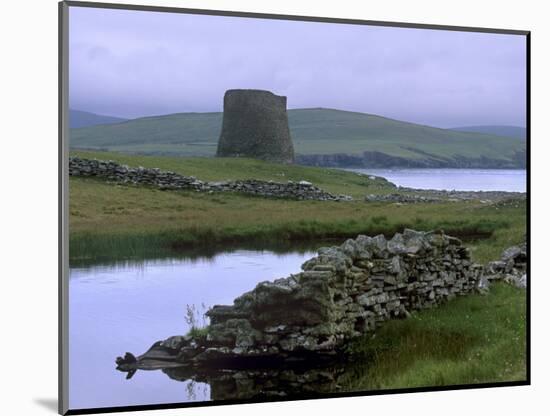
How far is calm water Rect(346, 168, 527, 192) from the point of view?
1461 cm

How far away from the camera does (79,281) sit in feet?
41.9

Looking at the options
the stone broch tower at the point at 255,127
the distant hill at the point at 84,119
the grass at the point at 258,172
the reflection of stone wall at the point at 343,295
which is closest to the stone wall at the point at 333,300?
the reflection of stone wall at the point at 343,295

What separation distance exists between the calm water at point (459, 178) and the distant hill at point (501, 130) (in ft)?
1.55

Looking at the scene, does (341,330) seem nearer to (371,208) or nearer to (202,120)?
(371,208)

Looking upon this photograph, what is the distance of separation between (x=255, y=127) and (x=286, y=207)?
3.42 ft

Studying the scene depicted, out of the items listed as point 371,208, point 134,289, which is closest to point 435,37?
point 371,208

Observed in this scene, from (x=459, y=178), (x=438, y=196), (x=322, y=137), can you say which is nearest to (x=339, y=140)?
(x=322, y=137)

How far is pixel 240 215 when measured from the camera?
13641 mm

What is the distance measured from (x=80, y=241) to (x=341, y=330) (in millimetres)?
3385

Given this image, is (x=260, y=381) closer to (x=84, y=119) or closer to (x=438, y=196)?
(x=438, y=196)

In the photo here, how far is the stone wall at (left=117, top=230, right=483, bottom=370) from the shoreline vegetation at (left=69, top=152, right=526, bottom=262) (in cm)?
24

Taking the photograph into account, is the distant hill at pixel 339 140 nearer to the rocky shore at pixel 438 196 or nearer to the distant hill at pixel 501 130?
the distant hill at pixel 501 130

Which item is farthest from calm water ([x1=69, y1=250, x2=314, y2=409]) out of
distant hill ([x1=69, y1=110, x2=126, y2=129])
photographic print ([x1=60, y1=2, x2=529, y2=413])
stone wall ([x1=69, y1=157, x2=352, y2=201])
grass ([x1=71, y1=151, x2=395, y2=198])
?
distant hill ([x1=69, y1=110, x2=126, y2=129])

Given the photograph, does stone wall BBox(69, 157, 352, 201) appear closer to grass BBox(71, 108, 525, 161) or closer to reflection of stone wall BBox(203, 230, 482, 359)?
grass BBox(71, 108, 525, 161)
